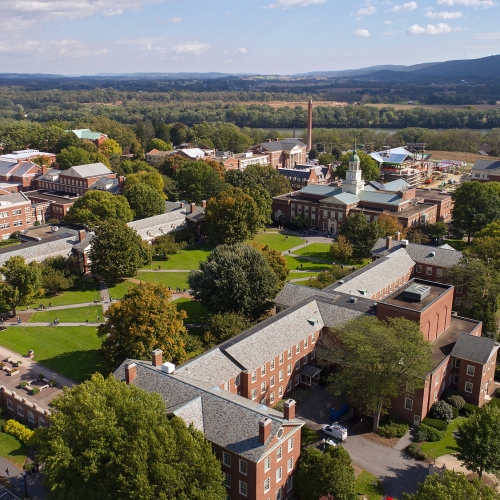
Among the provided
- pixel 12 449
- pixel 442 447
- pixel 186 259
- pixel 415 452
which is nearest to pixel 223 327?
pixel 415 452

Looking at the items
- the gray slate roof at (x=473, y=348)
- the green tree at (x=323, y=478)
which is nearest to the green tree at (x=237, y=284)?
the gray slate roof at (x=473, y=348)

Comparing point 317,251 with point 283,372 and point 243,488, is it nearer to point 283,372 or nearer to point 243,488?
point 283,372

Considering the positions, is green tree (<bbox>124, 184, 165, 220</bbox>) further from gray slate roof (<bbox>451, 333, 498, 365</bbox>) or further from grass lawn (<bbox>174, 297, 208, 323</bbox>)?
gray slate roof (<bbox>451, 333, 498, 365</bbox>)

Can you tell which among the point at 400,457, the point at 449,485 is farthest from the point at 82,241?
the point at 449,485

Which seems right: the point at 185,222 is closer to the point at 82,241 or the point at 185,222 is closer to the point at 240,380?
the point at 82,241

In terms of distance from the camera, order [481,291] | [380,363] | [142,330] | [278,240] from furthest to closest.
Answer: [278,240], [481,291], [142,330], [380,363]

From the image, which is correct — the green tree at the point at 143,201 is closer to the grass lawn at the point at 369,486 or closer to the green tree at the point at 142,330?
the green tree at the point at 142,330

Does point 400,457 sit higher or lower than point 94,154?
lower
